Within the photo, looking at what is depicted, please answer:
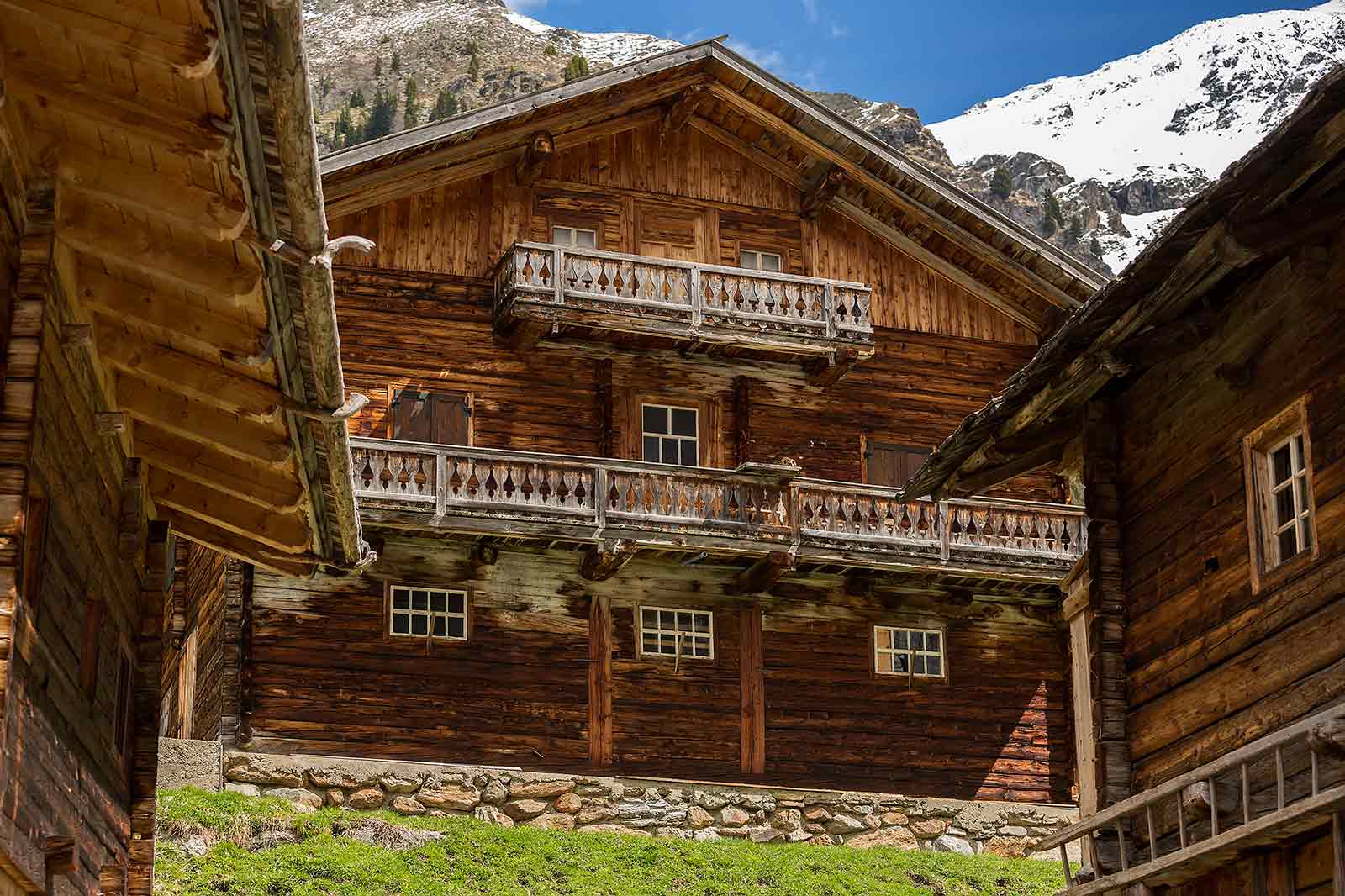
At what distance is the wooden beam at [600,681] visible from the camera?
3153 centimetres

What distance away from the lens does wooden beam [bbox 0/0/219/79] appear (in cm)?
930

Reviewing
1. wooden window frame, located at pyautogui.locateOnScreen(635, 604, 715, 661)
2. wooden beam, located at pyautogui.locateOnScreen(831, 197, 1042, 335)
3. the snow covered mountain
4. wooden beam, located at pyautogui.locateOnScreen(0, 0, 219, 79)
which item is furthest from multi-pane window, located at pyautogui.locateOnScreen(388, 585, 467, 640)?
the snow covered mountain

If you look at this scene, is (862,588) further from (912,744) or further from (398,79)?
(398,79)

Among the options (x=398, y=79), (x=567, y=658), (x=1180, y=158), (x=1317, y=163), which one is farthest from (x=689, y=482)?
(x=1180, y=158)

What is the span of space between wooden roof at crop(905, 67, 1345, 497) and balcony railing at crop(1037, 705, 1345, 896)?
120 inches

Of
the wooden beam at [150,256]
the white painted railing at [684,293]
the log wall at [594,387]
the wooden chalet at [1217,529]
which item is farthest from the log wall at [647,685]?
the wooden beam at [150,256]

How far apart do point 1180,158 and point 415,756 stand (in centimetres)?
13673

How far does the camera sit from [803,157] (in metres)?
35.8

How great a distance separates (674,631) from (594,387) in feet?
14.1

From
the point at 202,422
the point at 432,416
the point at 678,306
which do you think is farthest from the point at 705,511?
the point at 202,422

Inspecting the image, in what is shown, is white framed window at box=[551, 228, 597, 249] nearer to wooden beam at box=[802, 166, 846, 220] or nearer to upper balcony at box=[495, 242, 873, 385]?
upper balcony at box=[495, 242, 873, 385]

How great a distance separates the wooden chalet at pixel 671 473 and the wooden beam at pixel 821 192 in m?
0.06

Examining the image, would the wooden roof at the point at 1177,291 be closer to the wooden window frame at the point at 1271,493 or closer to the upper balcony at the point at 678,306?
the wooden window frame at the point at 1271,493

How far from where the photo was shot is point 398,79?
427 ft
